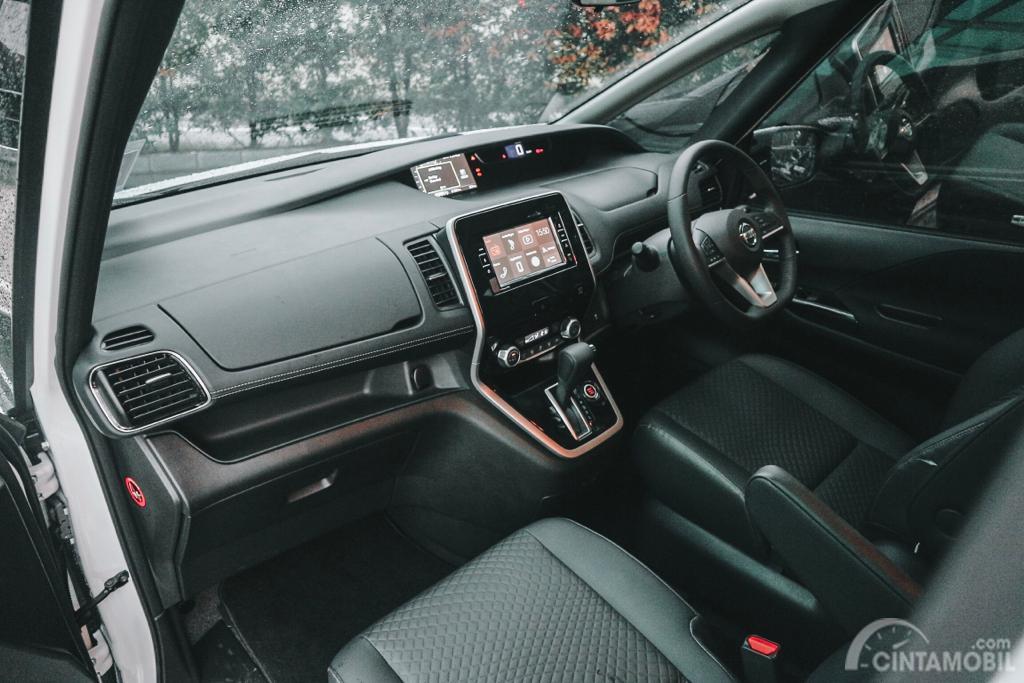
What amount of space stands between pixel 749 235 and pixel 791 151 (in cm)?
71

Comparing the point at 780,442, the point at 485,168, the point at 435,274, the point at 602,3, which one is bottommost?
the point at 780,442

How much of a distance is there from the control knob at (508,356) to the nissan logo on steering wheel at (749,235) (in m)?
0.68

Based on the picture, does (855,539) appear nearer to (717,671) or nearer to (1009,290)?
(717,671)

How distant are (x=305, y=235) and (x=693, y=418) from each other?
1052 millimetres

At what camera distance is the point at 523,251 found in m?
1.84

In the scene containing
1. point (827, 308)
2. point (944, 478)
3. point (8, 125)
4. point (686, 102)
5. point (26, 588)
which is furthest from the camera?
point (686, 102)

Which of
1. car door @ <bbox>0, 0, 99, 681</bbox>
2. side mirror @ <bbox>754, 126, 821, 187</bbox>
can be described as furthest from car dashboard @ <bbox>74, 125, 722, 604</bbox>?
side mirror @ <bbox>754, 126, 821, 187</bbox>

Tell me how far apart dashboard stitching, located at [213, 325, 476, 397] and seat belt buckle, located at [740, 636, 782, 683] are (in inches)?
36.5

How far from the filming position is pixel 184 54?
60.6 inches

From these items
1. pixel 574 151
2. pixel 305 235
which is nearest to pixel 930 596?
pixel 305 235

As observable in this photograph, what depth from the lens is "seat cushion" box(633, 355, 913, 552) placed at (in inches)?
66.2

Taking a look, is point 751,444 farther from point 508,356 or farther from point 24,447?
point 24,447

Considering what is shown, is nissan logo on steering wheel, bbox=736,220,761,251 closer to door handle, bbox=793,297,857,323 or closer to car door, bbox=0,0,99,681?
door handle, bbox=793,297,857,323

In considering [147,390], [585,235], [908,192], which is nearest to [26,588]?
[147,390]
